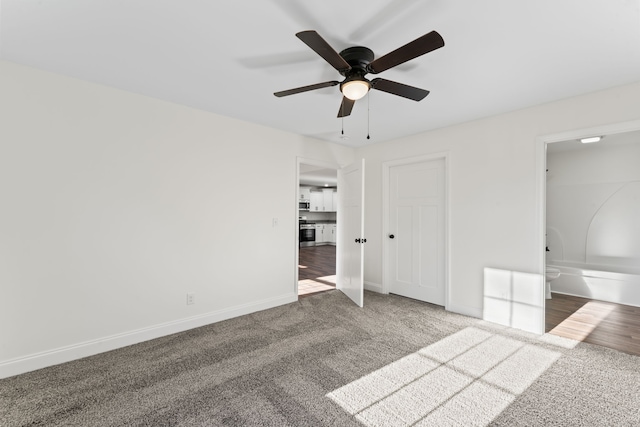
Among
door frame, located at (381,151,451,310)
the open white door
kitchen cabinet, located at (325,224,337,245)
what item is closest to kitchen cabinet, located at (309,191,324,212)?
kitchen cabinet, located at (325,224,337,245)

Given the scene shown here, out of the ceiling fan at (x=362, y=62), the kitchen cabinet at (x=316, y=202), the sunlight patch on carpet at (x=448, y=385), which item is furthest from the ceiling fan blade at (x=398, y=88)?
the kitchen cabinet at (x=316, y=202)

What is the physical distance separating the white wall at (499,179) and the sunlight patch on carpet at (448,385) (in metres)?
0.91

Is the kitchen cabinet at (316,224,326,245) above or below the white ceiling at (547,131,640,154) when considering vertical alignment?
below

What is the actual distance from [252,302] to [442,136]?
127 inches

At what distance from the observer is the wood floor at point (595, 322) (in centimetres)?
274

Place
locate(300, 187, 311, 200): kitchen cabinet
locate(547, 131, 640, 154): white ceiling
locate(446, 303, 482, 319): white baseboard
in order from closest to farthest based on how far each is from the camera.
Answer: locate(446, 303, 482, 319): white baseboard
locate(547, 131, 640, 154): white ceiling
locate(300, 187, 311, 200): kitchen cabinet

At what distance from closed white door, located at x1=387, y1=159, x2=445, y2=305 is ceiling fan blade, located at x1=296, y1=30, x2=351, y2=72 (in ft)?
8.47

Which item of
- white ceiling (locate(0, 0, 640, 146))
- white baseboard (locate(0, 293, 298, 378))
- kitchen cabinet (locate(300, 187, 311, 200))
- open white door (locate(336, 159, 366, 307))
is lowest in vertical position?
white baseboard (locate(0, 293, 298, 378))

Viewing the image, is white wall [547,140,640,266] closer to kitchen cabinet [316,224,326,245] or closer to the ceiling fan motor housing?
the ceiling fan motor housing

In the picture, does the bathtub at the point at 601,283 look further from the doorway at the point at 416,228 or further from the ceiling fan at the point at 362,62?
the ceiling fan at the point at 362,62

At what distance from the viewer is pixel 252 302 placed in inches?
139

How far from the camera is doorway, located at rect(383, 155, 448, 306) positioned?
379 cm

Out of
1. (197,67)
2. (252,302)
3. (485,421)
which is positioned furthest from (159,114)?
(485,421)

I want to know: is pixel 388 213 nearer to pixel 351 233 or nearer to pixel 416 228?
pixel 416 228
